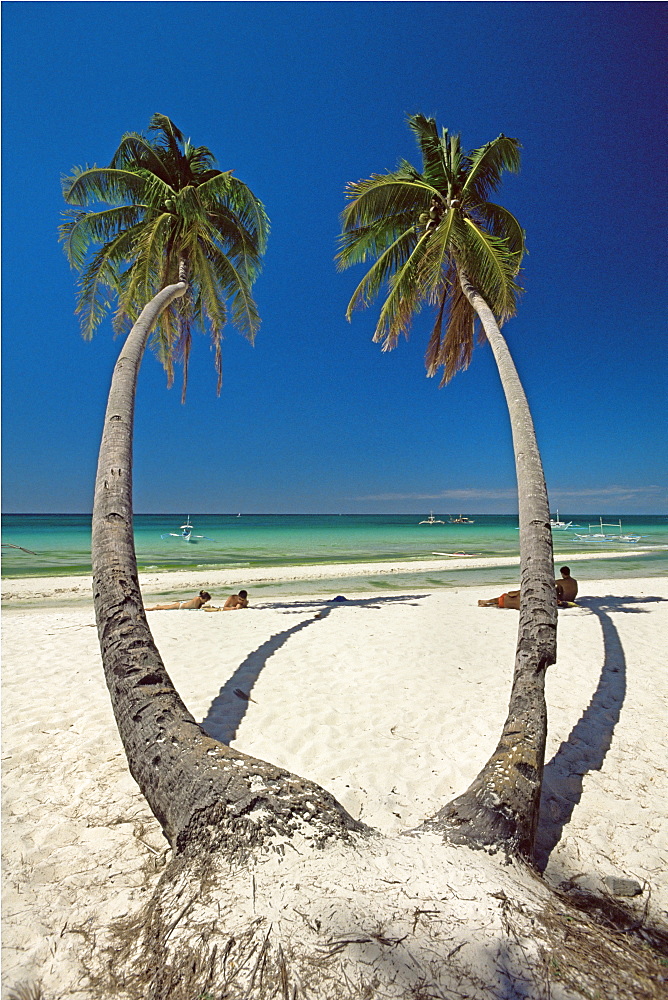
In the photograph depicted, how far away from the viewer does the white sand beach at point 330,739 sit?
9.23 feet

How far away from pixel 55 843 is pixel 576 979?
3.25 metres

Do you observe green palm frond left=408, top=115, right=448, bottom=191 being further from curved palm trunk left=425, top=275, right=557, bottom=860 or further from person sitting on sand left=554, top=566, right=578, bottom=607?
person sitting on sand left=554, top=566, right=578, bottom=607

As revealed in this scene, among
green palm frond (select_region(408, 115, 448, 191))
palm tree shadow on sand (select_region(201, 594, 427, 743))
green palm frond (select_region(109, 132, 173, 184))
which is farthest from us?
green palm frond (select_region(408, 115, 448, 191))

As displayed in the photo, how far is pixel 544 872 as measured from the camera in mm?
2893

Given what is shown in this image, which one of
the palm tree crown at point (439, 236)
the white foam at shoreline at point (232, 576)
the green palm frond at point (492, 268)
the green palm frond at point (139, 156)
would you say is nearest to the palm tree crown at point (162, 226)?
the green palm frond at point (139, 156)

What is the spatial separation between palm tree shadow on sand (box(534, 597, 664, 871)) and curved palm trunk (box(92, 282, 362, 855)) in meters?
1.60

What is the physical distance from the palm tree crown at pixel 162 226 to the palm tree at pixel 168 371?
0.02 meters

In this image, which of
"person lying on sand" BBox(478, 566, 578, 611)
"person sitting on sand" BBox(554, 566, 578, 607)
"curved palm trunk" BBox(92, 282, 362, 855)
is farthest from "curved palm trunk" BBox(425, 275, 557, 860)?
"person sitting on sand" BBox(554, 566, 578, 607)

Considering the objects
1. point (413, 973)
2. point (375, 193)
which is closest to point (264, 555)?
point (375, 193)

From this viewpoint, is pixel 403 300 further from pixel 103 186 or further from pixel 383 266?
pixel 103 186

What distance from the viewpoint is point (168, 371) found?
11.3m

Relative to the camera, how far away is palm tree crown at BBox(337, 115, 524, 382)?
24.8 feet

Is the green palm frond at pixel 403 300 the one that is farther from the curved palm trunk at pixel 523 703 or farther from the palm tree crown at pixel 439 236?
the curved palm trunk at pixel 523 703

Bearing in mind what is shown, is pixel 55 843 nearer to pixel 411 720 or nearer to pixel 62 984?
pixel 62 984
